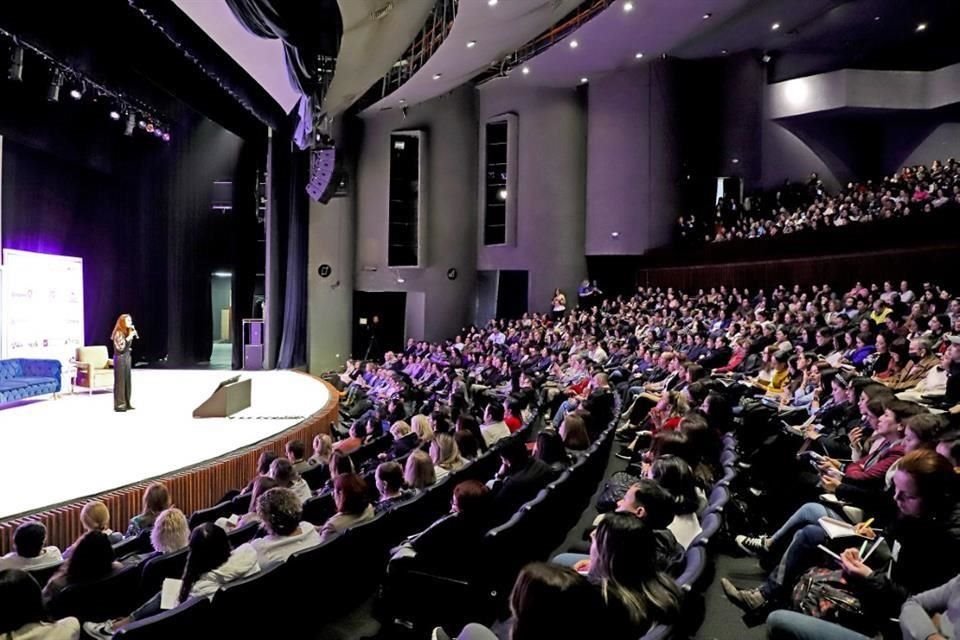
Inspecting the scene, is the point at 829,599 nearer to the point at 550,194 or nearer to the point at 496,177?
the point at 550,194


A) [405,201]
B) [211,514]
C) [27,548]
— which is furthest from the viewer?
[405,201]

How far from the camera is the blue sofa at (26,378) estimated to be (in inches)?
323

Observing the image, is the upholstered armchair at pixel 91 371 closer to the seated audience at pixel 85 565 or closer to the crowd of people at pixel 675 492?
the crowd of people at pixel 675 492

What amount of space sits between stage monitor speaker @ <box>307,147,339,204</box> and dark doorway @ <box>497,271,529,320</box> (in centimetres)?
695

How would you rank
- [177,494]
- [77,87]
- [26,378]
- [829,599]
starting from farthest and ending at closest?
[77,87] < [26,378] < [177,494] < [829,599]

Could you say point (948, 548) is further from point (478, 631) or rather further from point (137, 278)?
point (137, 278)

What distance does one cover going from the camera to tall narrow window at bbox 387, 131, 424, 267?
16.9 metres

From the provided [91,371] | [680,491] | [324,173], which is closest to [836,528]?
[680,491]

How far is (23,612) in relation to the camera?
2016mm

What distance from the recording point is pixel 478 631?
5.63ft

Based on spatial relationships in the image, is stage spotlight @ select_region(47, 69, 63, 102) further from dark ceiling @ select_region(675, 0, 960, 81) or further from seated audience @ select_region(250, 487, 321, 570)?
dark ceiling @ select_region(675, 0, 960, 81)

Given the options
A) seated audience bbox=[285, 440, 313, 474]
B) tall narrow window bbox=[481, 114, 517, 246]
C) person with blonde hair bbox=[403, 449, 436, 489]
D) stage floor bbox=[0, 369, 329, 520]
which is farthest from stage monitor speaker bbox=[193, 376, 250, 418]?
tall narrow window bbox=[481, 114, 517, 246]

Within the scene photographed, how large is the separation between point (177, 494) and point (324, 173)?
6.83m

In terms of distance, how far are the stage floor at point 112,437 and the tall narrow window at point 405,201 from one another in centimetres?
701
